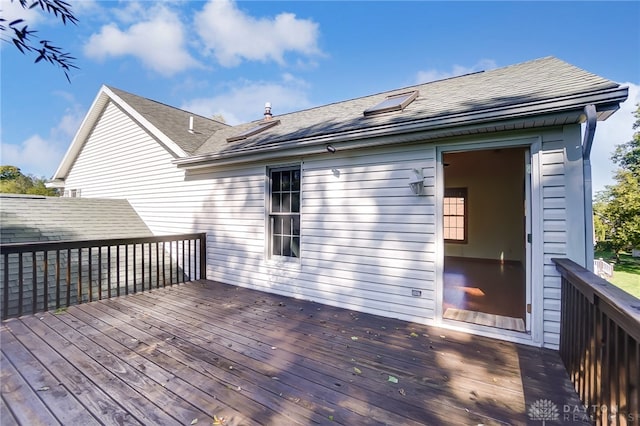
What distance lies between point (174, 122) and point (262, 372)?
297 inches

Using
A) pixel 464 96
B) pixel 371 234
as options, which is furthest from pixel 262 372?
pixel 464 96

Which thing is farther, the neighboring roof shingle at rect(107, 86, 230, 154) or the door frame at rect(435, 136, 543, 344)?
the neighboring roof shingle at rect(107, 86, 230, 154)

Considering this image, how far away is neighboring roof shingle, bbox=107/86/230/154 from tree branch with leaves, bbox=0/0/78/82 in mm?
4955

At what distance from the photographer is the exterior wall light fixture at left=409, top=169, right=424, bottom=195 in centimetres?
352

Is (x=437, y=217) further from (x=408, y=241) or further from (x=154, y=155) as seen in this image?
(x=154, y=155)

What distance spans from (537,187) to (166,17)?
29.3ft

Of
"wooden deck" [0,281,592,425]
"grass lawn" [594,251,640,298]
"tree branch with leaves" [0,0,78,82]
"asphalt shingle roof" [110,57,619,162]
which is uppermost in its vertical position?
"asphalt shingle roof" [110,57,619,162]

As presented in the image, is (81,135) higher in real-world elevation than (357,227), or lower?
higher

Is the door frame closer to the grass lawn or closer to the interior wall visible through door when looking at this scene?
the interior wall visible through door

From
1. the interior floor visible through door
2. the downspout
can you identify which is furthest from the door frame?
the downspout

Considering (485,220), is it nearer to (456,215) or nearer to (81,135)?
(456,215)

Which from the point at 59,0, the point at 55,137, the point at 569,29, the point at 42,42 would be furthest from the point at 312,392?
the point at 55,137

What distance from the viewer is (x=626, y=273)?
1203 cm

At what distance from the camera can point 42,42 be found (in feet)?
5.29
